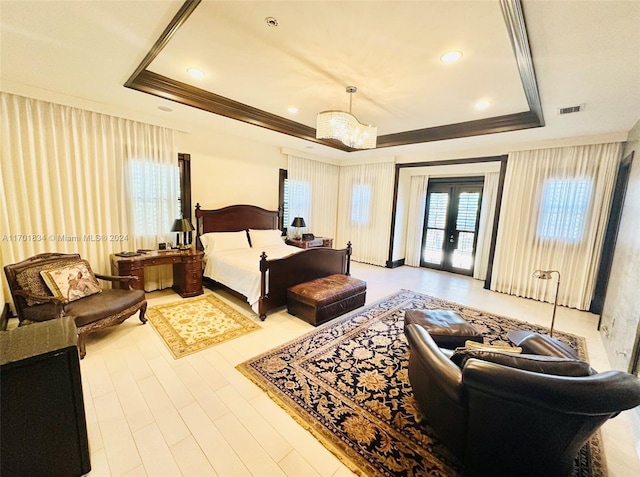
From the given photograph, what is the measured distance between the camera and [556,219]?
13.6 feet

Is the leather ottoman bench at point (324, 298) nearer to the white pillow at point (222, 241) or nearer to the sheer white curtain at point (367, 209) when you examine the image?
the white pillow at point (222, 241)

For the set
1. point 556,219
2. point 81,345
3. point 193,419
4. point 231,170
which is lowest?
point 193,419

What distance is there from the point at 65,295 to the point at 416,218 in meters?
6.46

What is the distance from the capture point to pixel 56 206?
10.5 ft

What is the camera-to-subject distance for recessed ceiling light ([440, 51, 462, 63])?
217 cm

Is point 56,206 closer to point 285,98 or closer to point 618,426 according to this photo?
point 285,98

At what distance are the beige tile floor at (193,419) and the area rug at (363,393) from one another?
4.4 inches

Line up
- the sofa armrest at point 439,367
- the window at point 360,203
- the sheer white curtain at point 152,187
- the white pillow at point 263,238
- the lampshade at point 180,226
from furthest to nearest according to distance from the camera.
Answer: the window at point 360,203, the white pillow at point 263,238, the lampshade at point 180,226, the sheer white curtain at point 152,187, the sofa armrest at point 439,367

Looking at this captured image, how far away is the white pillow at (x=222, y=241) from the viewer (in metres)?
4.26

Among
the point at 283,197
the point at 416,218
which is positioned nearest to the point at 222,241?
the point at 283,197

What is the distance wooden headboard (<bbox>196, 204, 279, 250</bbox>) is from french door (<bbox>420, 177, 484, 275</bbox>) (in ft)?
12.5

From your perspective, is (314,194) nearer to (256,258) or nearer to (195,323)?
(256,258)

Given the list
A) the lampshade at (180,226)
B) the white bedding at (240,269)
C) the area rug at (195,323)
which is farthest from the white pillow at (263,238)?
the area rug at (195,323)

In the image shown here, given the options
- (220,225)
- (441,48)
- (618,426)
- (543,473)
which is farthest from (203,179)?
(618,426)
